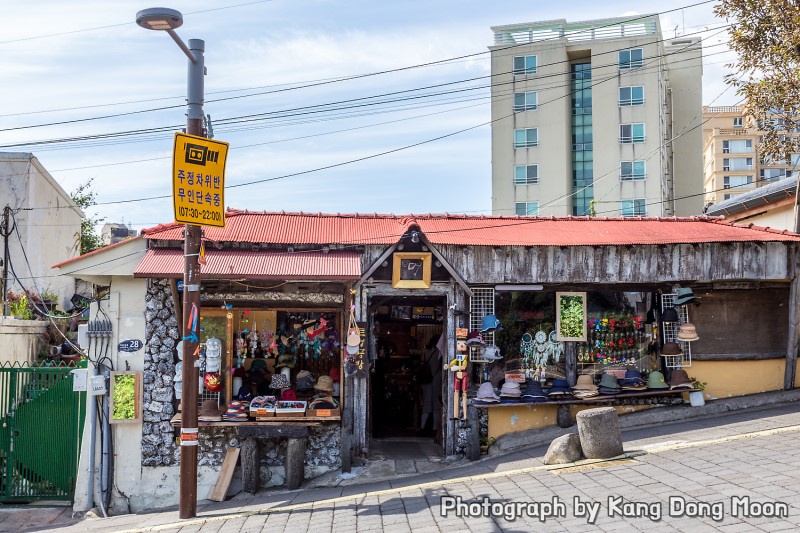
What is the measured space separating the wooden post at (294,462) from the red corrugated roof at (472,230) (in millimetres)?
3536

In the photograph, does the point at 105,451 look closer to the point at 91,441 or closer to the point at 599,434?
the point at 91,441

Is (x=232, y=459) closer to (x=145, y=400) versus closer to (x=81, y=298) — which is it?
(x=145, y=400)

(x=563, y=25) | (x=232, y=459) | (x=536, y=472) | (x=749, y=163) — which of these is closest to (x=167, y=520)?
(x=232, y=459)

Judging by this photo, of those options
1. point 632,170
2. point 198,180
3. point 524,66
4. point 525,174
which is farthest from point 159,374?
point 524,66

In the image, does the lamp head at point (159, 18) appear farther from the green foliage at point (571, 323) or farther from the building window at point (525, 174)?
the building window at point (525, 174)

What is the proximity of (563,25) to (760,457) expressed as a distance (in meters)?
45.1

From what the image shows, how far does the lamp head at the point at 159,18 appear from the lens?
31.1 feet

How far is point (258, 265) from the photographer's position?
1298 centimetres

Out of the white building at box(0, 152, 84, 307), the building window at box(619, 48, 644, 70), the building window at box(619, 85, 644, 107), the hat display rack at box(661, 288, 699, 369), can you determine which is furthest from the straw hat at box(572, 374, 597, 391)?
the building window at box(619, 48, 644, 70)

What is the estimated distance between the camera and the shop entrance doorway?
627 inches

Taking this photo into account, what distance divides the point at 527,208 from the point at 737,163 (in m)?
40.9

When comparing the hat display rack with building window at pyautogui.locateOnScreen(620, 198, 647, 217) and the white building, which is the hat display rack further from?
building window at pyautogui.locateOnScreen(620, 198, 647, 217)

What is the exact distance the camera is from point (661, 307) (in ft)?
47.6

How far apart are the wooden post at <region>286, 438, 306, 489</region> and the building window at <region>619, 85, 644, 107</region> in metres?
40.5
